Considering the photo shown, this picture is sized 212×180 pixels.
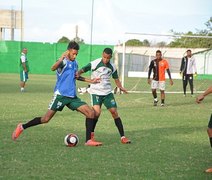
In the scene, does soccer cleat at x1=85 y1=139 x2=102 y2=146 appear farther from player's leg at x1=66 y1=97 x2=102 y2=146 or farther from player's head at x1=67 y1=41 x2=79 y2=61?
player's head at x1=67 y1=41 x2=79 y2=61

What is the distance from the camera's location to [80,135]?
37.4ft

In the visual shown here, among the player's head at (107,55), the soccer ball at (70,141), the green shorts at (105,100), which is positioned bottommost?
the soccer ball at (70,141)

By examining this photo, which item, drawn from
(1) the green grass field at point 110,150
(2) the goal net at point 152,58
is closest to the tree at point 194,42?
(2) the goal net at point 152,58

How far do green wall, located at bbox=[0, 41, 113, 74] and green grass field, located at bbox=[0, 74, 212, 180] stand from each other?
35.1m

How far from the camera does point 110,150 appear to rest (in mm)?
9461

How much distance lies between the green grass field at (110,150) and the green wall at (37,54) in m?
35.1

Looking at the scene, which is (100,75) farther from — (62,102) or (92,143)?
(92,143)

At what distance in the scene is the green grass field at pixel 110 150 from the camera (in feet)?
24.6

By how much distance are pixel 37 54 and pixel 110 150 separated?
139 ft

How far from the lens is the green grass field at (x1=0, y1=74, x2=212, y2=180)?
24.6ft

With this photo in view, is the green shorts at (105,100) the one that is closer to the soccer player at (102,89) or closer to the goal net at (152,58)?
the soccer player at (102,89)

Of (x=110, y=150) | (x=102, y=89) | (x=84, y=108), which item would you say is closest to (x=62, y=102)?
(x=84, y=108)

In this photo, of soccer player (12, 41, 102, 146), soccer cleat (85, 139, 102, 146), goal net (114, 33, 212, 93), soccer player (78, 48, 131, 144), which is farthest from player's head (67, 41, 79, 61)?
goal net (114, 33, 212, 93)

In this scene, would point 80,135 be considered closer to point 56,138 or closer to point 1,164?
point 56,138
